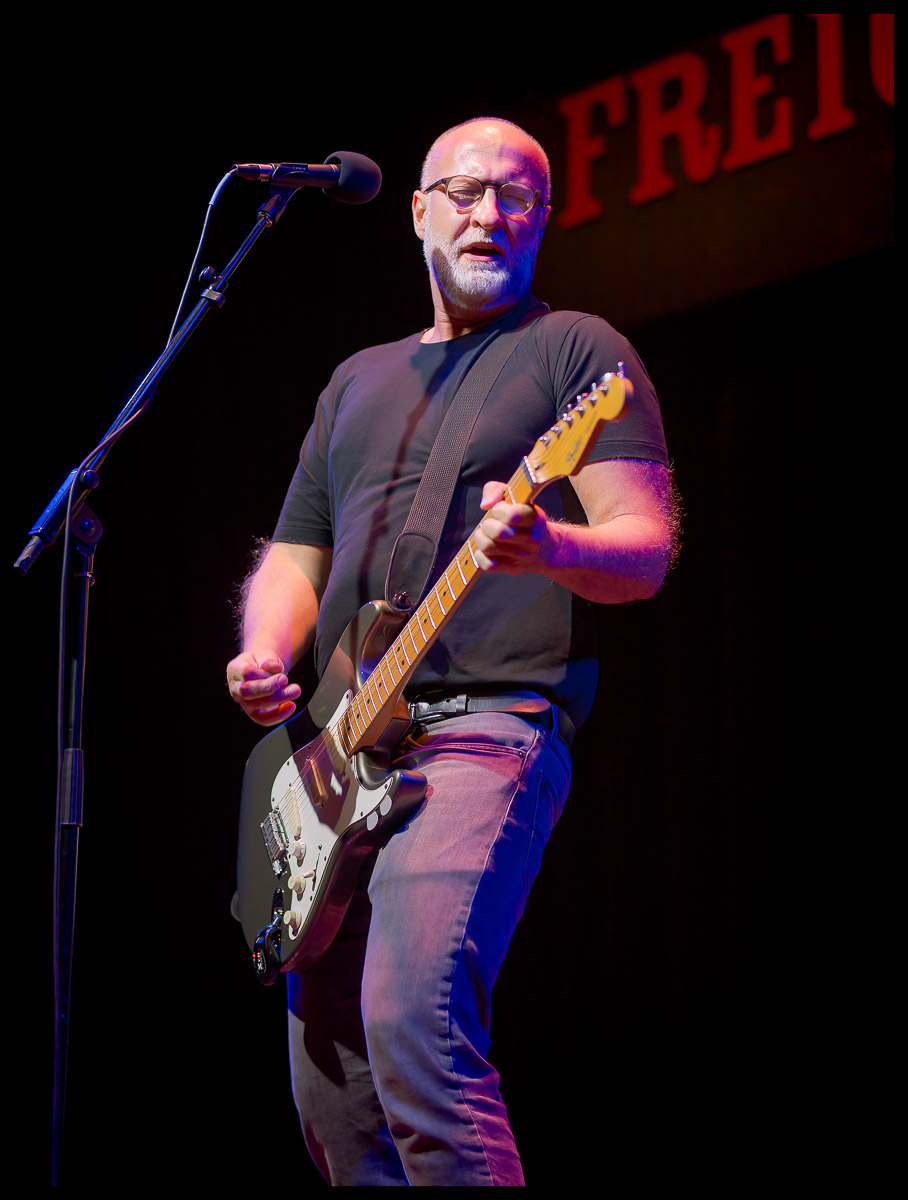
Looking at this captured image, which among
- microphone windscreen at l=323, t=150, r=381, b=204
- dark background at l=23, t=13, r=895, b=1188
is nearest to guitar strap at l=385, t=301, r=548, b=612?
microphone windscreen at l=323, t=150, r=381, b=204

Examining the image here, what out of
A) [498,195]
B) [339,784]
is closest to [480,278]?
[498,195]

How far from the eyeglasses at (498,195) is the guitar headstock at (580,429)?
961mm

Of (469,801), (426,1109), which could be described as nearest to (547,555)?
(469,801)

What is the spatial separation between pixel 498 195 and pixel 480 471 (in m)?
0.68

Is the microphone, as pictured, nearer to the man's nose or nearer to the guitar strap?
the man's nose

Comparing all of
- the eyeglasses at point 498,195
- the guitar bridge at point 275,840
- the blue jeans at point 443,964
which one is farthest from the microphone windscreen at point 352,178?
the guitar bridge at point 275,840

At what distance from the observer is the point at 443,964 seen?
1594mm

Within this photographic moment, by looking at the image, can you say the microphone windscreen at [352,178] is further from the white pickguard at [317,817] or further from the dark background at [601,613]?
the dark background at [601,613]

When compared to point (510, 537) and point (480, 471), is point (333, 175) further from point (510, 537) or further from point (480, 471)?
point (510, 537)

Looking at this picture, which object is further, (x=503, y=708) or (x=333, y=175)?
(x=333, y=175)

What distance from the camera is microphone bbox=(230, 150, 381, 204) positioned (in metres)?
2.19

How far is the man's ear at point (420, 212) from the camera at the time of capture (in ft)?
8.34

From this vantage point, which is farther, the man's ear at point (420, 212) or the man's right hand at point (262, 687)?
the man's ear at point (420, 212)

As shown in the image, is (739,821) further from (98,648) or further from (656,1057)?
(98,648)
